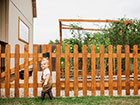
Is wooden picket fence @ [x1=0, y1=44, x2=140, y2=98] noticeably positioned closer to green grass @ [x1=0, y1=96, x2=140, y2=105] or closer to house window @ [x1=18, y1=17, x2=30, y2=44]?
green grass @ [x1=0, y1=96, x2=140, y2=105]

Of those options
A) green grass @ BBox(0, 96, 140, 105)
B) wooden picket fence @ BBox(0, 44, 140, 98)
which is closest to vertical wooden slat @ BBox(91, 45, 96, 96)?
wooden picket fence @ BBox(0, 44, 140, 98)

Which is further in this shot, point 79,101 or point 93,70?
point 93,70

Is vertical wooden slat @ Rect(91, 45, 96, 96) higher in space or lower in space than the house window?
lower

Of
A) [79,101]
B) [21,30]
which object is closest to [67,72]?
[79,101]

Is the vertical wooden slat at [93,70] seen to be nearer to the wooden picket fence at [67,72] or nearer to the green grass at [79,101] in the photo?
the wooden picket fence at [67,72]

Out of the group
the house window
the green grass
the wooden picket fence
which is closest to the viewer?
the green grass

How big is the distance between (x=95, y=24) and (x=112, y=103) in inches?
209

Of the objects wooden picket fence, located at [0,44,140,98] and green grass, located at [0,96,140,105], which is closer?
green grass, located at [0,96,140,105]

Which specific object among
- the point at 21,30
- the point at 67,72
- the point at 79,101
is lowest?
the point at 79,101

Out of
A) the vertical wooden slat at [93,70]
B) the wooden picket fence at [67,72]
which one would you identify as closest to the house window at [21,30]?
the wooden picket fence at [67,72]

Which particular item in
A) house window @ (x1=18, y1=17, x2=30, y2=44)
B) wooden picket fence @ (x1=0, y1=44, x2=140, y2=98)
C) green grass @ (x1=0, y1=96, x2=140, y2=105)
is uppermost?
house window @ (x1=18, y1=17, x2=30, y2=44)

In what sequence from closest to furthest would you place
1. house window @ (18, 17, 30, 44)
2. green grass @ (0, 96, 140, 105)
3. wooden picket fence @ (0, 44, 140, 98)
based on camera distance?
green grass @ (0, 96, 140, 105)
wooden picket fence @ (0, 44, 140, 98)
house window @ (18, 17, 30, 44)

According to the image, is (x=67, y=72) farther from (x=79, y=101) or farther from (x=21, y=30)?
(x=21, y=30)

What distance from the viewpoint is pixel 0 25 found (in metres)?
6.79
